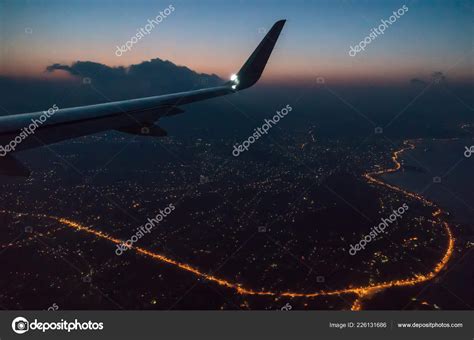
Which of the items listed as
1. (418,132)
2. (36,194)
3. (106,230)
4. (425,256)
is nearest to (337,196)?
(425,256)

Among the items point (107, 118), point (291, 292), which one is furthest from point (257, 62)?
point (291, 292)

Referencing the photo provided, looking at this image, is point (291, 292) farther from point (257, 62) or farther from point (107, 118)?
point (107, 118)

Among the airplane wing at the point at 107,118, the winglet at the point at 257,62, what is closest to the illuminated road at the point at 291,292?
the winglet at the point at 257,62

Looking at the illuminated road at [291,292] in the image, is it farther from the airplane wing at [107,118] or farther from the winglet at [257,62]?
the airplane wing at [107,118]

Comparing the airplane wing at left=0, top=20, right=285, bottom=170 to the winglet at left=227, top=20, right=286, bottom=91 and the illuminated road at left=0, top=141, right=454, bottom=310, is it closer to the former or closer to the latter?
the winglet at left=227, top=20, right=286, bottom=91

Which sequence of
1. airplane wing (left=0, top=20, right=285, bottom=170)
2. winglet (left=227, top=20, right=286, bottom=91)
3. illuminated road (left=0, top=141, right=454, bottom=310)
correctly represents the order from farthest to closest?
illuminated road (left=0, top=141, right=454, bottom=310) < winglet (left=227, top=20, right=286, bottom=91) < airplane wing (left=0, top=20, right=285, bottom=170)

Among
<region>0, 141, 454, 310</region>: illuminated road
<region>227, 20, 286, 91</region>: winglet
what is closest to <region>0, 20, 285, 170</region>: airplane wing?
<region>227, 20, 286, 91</region>: winglet

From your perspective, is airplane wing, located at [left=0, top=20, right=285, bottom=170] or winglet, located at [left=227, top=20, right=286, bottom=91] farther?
winglet, located at [left=227, top=20, right=286, bottom=91]
